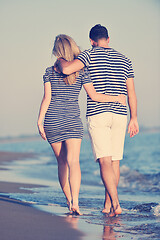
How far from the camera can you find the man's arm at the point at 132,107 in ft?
15.3

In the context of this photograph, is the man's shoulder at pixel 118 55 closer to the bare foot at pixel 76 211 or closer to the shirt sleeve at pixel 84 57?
the shirt sleeve at pixel 84 57

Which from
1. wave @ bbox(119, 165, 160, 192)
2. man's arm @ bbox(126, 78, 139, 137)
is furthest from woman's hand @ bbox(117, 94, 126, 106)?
wave @ bbox(119, 165, 160, 192)

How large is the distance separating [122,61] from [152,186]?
4.21 metres

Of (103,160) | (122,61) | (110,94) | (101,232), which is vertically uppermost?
(122,61)

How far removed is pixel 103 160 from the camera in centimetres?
452

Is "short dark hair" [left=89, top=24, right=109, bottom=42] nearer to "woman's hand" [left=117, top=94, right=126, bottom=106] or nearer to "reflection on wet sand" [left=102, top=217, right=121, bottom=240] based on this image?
"woman's hand" [left=117, top=94, right=126, bottom=106]

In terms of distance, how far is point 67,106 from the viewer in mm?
4512

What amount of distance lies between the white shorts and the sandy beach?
2.56 ft

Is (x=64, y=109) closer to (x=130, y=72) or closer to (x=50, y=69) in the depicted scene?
(x=50, y=69)

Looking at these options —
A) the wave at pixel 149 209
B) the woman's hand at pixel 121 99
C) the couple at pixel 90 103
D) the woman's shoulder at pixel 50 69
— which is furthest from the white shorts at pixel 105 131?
the wave at pixel 149 209

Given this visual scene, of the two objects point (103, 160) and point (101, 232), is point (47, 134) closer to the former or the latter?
point (103, 160)

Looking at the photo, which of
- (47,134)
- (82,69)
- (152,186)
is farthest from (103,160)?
(152,186)

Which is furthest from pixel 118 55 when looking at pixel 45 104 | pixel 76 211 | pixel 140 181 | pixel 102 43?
pixel 140 181

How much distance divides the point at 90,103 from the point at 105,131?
0.31 m
